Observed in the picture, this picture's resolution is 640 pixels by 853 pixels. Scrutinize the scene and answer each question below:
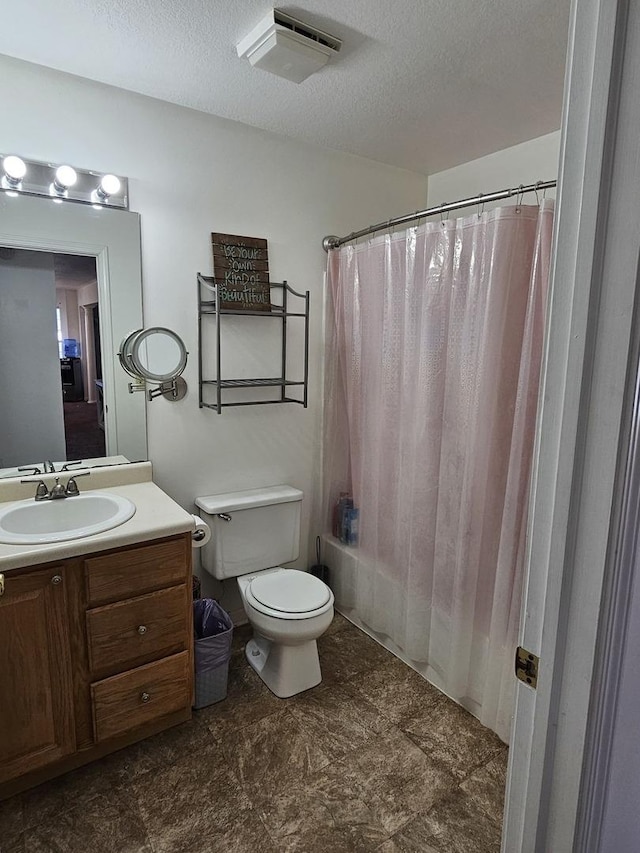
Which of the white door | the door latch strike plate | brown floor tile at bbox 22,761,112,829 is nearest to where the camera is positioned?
the white door

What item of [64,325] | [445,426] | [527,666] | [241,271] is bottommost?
[527,666]

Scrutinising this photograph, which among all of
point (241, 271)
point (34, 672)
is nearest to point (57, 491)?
point (34, 672)

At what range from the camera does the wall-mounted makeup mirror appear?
216 centimetres

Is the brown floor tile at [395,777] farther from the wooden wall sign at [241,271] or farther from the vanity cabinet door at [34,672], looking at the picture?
the wooden wall sign at [241,271]

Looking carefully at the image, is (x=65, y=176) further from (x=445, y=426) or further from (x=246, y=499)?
(x=445, y=426)

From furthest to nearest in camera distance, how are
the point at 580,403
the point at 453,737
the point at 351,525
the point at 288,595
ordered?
the point at 351,525
the point at 288,595
the point at 453,737
the point at 580,403

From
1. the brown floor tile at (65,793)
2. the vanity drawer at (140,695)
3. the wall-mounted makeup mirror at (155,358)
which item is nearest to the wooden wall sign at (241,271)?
the wall-mounted makeup mirror at (155,358)

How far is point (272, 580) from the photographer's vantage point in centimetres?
229

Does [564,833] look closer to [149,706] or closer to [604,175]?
[604,175]

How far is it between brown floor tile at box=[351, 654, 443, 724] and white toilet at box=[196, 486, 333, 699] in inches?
8.8

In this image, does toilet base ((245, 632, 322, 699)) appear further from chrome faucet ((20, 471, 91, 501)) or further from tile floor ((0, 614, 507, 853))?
chrome faucet ((20, 471, 91, 501))

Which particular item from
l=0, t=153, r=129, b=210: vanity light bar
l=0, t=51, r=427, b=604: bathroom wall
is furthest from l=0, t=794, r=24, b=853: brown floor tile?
l=0, t=153, r=129, b=210: vanity light bar

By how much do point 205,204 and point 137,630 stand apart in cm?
178

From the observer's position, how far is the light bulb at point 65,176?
191cm
